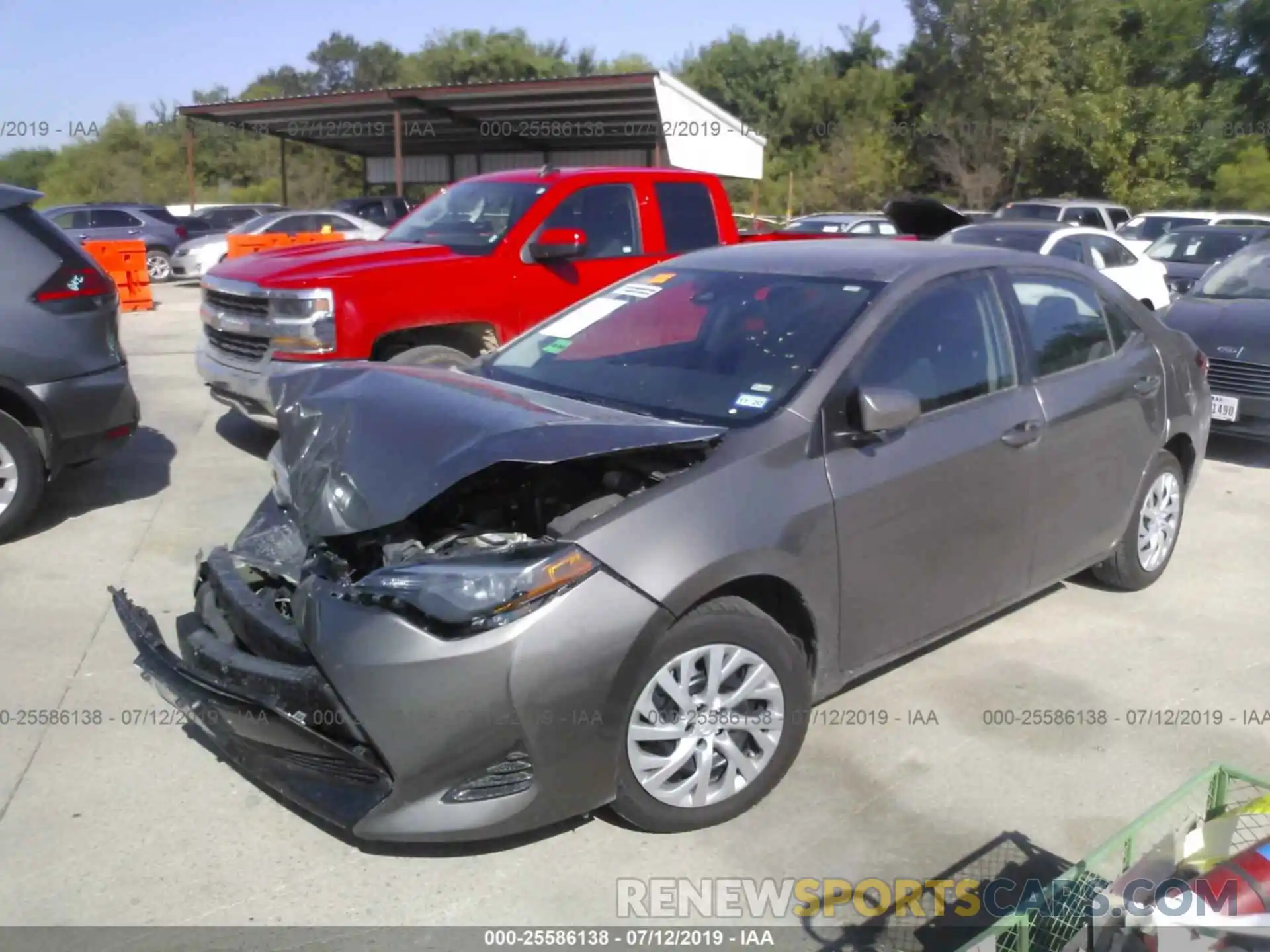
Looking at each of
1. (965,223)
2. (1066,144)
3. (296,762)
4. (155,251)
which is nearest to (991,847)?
(296,762)

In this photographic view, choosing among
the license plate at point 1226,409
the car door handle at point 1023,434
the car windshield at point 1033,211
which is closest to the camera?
the car door handle at point 1023,434

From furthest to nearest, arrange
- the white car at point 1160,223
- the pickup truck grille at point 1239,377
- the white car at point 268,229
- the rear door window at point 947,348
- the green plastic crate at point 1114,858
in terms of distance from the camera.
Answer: the white car at point 268,229 < the white car at point 1160,223 < the pickup truck grille at point 1239,377 < the rear door window at point 947,348 < the green plastic crate at point 1114,858

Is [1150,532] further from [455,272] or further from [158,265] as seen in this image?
[158,265]

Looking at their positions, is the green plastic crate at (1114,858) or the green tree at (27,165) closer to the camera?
the green plastic crate at (1114,858)

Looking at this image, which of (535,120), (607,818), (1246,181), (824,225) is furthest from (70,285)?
(1246,181)

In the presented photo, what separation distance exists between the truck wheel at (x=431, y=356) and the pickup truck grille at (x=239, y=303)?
851mm

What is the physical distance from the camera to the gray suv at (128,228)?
21641 mm

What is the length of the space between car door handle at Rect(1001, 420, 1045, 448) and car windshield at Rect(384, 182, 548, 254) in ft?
13.9

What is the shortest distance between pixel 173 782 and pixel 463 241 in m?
4.90

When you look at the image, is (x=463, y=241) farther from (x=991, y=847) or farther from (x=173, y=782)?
(x=991, y=847)

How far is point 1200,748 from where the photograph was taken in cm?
416

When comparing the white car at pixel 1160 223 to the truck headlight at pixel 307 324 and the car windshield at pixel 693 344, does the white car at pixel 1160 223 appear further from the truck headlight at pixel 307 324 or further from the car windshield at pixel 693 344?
the car windshield at pixel 693 344

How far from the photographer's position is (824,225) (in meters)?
19.5

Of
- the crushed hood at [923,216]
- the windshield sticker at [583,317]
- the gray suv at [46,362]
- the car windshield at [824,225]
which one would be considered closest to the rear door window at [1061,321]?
the windshield sticker at [583,317]
